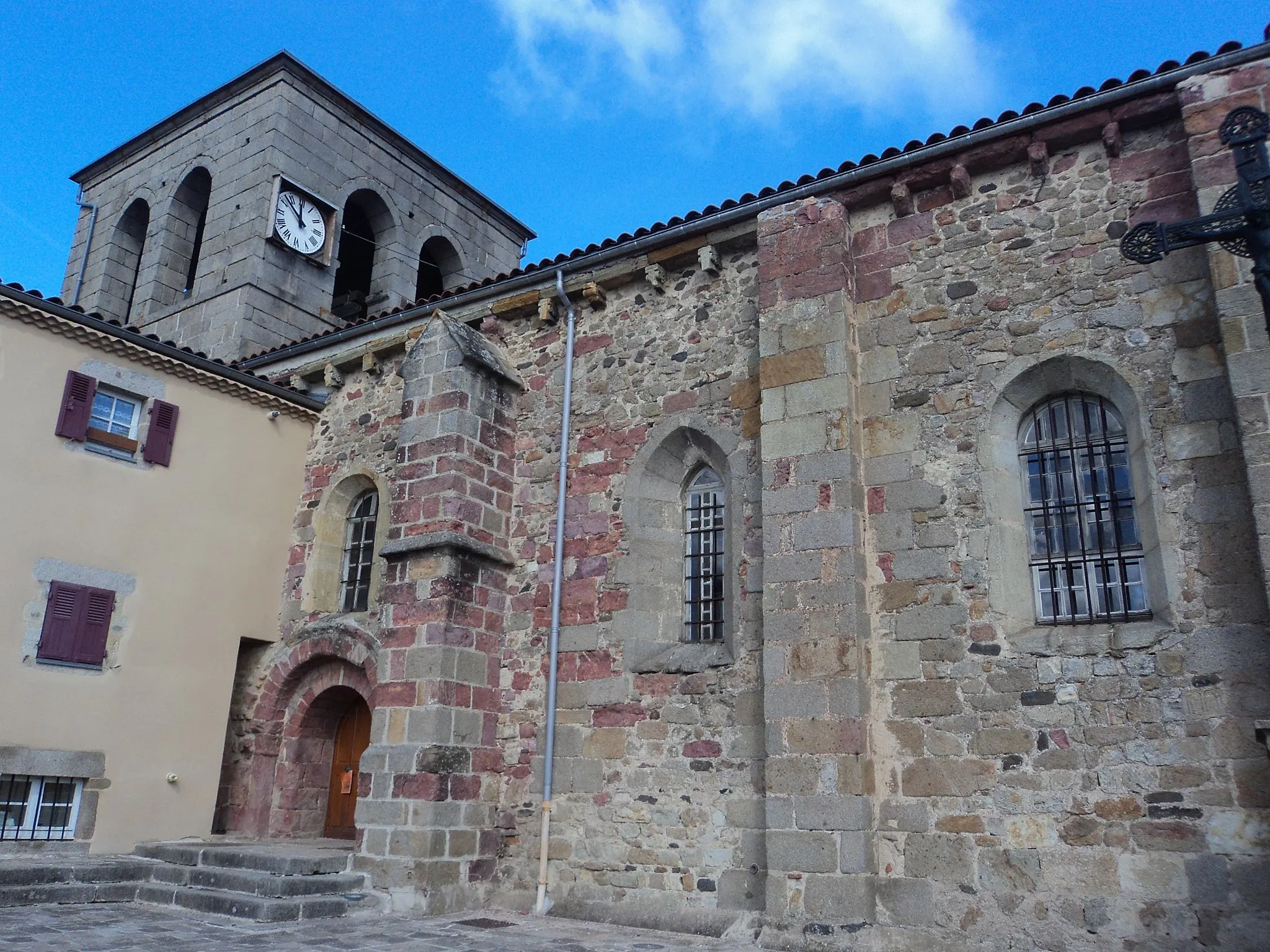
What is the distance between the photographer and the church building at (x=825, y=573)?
6863 mm

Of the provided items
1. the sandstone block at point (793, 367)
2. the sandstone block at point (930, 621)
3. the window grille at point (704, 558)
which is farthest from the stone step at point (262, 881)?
the sandstone block at point (793, 367)

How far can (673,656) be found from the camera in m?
9.00

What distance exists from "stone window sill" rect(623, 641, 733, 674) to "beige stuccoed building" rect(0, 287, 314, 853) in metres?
4.84

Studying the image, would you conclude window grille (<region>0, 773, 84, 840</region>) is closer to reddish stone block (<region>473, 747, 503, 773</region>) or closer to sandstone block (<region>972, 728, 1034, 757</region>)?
reddish stone block (<region>473, 747, 503, 773</region>)

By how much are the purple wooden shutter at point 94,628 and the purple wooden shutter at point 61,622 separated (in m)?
0.04

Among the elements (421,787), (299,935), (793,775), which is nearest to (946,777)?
(793,775)

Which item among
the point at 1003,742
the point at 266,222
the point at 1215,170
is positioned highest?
the point at 266,222

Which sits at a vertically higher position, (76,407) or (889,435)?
(76,407)

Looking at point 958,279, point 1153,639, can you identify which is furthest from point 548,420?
point 1153,639

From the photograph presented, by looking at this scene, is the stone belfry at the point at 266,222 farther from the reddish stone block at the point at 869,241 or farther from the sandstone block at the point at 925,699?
the sandstone block at the point at 925,699

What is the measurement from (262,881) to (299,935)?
980 mm

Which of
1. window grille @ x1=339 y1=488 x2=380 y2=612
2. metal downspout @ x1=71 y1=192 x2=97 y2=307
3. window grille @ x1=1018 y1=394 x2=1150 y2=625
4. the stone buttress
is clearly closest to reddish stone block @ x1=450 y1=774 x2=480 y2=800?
the stone buttress

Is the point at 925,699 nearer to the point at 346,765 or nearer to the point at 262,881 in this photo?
the point at 262,881

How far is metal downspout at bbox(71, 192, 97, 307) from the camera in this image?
60.3 ft
